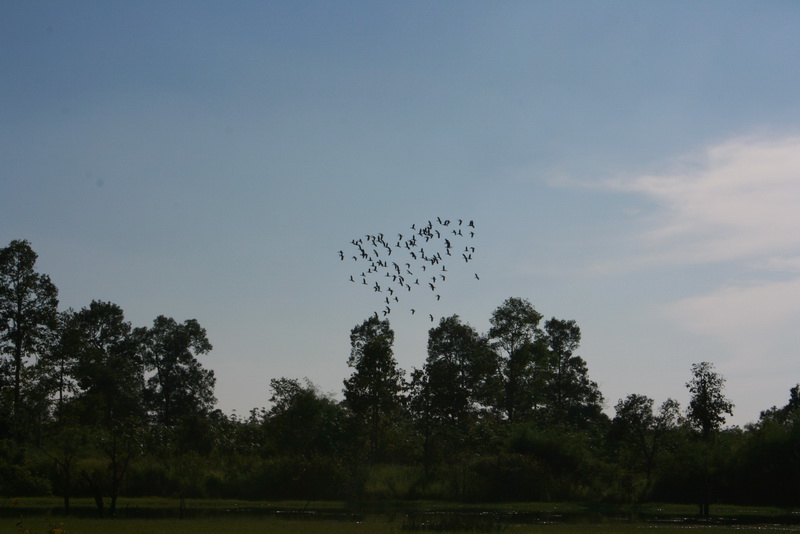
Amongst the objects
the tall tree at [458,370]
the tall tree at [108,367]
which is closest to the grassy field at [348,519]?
the tall tree at [458,370]

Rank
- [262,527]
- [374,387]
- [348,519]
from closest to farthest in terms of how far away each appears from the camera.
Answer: [262,527] → [348,519] → [374,387]

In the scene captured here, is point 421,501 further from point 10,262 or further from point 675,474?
point 10,262

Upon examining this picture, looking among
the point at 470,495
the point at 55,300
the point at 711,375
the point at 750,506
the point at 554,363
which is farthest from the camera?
the point at 554,363

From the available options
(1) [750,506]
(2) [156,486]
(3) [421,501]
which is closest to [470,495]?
(3) [421,501]

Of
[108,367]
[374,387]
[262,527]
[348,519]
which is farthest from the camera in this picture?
[108,367]

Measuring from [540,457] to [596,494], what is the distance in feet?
16.2

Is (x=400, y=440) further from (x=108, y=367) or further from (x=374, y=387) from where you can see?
(x=108, y=367)

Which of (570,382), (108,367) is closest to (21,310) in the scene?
(108,367)

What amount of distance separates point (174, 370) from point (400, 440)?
1467 inches

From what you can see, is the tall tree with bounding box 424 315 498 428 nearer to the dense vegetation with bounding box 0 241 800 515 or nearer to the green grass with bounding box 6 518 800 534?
the dense vegetation with bounding box 0 241 800 515

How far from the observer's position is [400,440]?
70938 millimetres

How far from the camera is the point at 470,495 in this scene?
62062 mm

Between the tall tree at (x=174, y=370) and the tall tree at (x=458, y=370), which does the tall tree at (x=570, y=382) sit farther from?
the tall tree at (x=174, y=370)

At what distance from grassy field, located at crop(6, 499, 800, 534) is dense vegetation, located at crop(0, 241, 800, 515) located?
3558 mm
